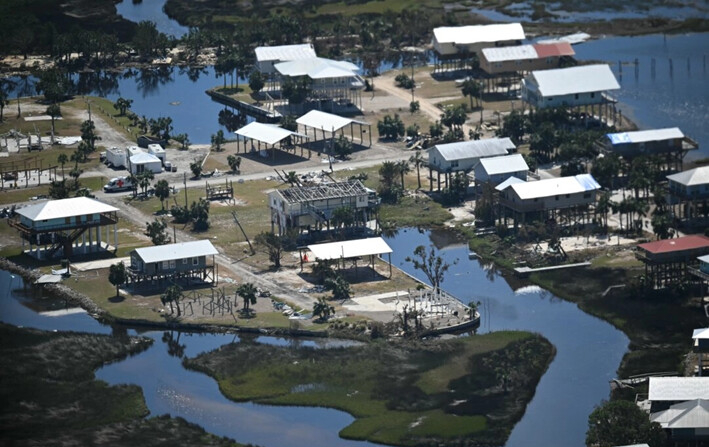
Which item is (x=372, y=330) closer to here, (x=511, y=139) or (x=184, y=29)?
(x=511, y=139)

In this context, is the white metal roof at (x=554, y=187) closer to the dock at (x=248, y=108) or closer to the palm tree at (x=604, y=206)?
the palm tree at (x=604, y=206)

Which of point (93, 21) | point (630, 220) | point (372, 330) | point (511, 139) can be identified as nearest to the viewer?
point (372, 330)

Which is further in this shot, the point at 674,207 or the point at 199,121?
the point at 199,121

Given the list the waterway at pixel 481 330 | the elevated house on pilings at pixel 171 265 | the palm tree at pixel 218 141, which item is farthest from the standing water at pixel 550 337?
the palm tree at pixel 218 141

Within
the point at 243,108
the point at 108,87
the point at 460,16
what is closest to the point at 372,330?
the point at 243,108

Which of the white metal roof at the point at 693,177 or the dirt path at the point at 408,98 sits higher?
the white metal roof at the point at 693,177

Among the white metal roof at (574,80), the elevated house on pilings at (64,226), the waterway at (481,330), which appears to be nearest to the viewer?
the waterway at (481,330)

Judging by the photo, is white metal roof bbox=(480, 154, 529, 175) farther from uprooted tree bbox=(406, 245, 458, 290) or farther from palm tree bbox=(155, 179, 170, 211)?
palm tree bbox=(155, 179, 170, 211)

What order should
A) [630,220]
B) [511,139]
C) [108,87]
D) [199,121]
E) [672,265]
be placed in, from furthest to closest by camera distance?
1. [108,87]
2. [199,121]
3. [511,139]
4. [630,220]
5. [672,265]
